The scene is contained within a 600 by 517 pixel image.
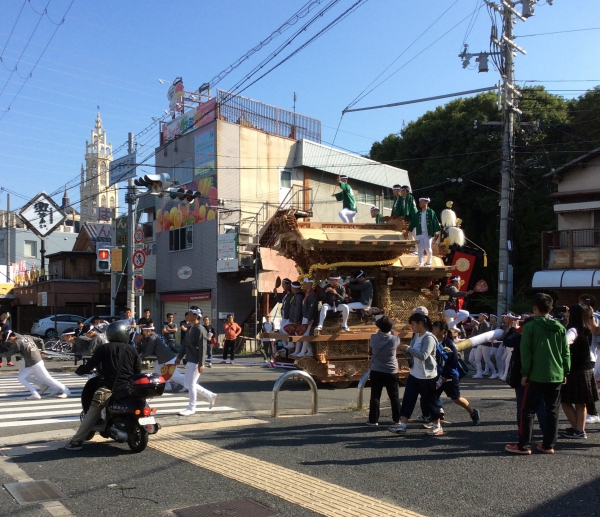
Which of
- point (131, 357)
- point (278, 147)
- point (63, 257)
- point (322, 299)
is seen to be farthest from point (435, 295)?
point (63, 257)

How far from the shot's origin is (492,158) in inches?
1336

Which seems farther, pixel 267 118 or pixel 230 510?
pixel 267 118

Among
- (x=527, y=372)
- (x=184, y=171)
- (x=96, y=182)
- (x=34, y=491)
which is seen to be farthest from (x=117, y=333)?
(x=96, y=182)

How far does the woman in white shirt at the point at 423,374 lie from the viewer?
8320mm

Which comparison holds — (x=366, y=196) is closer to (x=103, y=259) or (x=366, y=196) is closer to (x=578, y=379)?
(x=103, y=259)

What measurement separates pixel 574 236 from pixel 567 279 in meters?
2.13

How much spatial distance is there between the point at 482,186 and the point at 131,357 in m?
29.5

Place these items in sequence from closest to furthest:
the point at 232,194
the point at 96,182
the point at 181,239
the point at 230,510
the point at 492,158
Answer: the point at 230,510 → the point at 232,194 → the point at 181,239 → the point at 492,158 → the point at 96,182

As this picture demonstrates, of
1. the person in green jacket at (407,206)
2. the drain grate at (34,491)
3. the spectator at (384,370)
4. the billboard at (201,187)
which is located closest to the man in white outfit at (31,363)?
the drain grate at (34,491)

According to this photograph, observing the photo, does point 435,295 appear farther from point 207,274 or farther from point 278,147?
point 278,147

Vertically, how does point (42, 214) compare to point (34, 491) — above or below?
above

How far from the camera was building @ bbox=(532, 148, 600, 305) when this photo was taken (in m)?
25.9

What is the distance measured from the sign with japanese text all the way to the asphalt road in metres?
→ 19.1

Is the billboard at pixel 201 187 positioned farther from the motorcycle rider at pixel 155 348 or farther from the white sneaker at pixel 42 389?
the motorcycle rider at pixel 155 348
